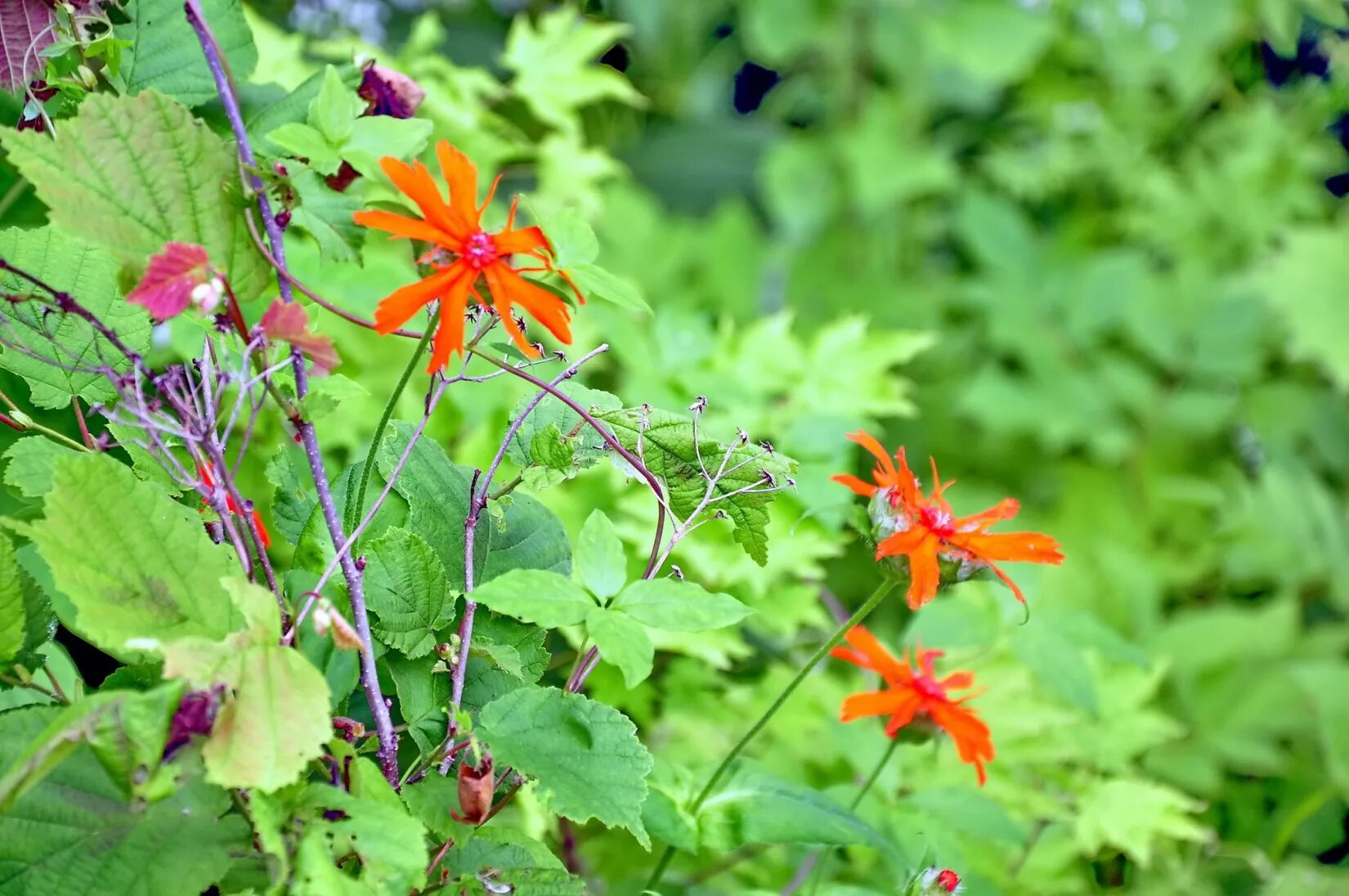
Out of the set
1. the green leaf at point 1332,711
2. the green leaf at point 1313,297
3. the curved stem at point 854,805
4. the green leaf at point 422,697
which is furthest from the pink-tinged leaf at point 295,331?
the green leaf at point 1313,297

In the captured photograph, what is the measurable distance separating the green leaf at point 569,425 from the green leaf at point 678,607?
0.06 m

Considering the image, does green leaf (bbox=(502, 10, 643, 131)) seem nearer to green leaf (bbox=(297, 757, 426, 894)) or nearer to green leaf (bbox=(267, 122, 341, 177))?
green leaf (bbox=(267, 122, 341, 177))

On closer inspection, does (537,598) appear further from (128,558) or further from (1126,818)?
(1126,818)

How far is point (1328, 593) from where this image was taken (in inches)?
53.7

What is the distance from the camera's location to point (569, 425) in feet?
1.44

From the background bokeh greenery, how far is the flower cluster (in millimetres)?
98

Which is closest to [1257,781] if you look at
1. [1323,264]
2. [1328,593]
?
[1328,593]

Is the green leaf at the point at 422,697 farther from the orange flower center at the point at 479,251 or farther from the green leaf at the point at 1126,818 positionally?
the green leaf at the point at 1126,818

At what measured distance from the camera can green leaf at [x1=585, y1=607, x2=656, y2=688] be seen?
337 millimetres

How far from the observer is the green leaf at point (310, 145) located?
1.21ft

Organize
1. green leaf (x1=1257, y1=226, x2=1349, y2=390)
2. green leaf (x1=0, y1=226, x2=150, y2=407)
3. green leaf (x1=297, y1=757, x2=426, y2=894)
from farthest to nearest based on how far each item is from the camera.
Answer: green leaf (x1=1257, y1=226, x2=1349, y2=390) → green leaf (x1=0, y1=226, x2=150, y2=407) → green leaf (x1=297, y1=757, x2=426, y2=894)

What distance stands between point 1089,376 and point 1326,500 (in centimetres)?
34

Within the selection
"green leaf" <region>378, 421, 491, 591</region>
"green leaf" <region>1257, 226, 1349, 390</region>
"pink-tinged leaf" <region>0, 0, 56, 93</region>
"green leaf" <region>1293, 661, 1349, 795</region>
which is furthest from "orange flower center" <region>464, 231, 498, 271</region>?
"green leaf" <region>1257, 226, 1349, 390</region>

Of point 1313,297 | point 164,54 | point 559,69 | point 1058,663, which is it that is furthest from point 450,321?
point 1313,297
